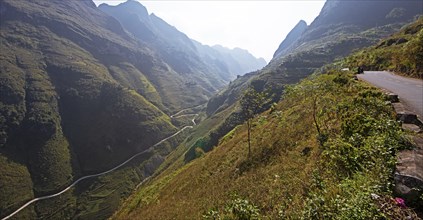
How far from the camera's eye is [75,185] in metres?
149

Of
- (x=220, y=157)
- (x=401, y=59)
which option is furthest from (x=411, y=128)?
(x=401, y=59)

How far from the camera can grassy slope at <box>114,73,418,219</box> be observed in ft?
30.1

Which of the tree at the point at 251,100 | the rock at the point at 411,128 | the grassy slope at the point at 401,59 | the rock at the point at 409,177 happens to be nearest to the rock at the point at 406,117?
the rock at the point at 411,128

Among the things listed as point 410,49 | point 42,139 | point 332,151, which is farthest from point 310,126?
point 42,139

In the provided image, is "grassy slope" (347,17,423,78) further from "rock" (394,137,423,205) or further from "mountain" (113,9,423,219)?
"rock" (394,137,423,205)

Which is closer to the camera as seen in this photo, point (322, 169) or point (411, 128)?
point (411, 128)

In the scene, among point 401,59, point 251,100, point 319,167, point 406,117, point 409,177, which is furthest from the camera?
point 401,59

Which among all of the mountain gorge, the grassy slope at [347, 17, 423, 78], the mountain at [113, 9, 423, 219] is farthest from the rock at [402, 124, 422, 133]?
the grassy slope at [347, 17, 423, 78]

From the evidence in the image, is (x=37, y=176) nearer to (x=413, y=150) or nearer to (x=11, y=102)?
(x=11, y=102)

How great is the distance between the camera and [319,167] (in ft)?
43.5

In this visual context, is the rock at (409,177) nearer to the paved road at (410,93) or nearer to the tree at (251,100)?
the paved road at (410,93)

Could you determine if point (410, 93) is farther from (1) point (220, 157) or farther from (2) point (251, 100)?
(1) point (220, 157)

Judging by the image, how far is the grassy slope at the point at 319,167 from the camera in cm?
917

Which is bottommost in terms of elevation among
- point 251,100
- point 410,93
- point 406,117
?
point 251,100
